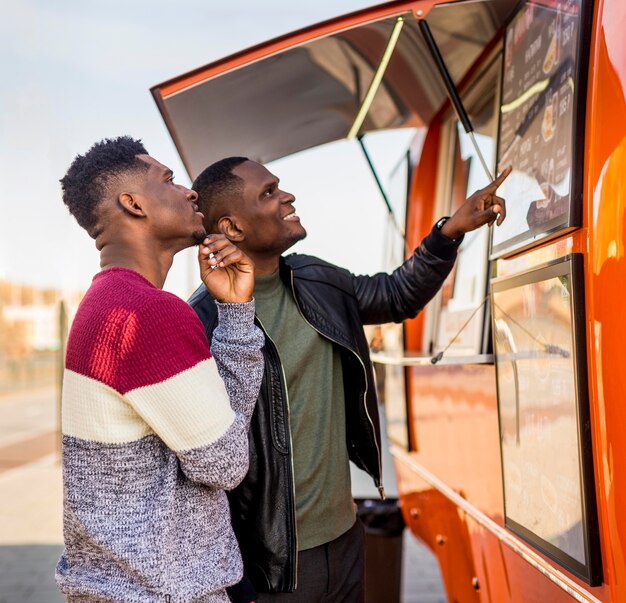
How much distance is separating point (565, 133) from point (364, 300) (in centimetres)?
98

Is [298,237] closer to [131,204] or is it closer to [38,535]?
[131,204]

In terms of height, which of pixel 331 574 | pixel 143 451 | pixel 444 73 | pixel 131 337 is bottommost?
pixel 331 574

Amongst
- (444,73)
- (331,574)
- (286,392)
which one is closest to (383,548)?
(331,574)

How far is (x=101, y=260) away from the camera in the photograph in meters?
1.99

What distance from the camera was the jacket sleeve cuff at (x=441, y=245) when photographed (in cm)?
269

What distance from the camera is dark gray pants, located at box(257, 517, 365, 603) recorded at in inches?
98.9

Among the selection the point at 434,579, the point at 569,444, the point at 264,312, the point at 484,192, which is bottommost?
the point at 434,579

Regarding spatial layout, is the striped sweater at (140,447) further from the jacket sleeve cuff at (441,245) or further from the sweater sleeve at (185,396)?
the jacket sleeve cuff at (441,245)

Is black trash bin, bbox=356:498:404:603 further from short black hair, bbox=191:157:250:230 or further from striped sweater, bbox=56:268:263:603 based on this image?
striped sweater, bbox=56:268:263:603

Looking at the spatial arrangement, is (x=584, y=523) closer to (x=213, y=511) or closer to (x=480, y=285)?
(x=213, y=511)

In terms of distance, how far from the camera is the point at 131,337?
1.74 m

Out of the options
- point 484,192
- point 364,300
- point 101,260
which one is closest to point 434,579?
point 364,300

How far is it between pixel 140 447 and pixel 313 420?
0.90 m

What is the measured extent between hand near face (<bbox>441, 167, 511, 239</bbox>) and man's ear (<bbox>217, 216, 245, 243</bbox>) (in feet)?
2.28
